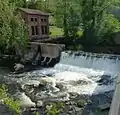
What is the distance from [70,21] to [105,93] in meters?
12.9

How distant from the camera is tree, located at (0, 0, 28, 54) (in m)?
24.9

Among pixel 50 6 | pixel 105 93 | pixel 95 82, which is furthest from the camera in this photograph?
pixel 50 6

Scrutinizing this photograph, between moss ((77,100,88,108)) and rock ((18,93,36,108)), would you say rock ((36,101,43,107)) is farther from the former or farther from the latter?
moss ((77,100,88,108))

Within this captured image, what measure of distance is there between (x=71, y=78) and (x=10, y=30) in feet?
25.8

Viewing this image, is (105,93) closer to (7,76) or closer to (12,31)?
(7,76)

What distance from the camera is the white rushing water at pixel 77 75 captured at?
1773 centimetres

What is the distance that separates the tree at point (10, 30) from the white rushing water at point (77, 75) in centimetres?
405

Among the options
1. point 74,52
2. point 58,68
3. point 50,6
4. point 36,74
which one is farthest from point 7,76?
point 50,6

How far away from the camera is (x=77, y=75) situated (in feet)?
70.1

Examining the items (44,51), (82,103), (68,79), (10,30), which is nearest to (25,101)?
(82,103)

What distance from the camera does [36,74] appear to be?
22.3 metres

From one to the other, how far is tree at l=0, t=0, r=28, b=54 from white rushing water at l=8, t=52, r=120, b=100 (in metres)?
4.05

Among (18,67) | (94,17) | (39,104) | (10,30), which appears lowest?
(18,67)

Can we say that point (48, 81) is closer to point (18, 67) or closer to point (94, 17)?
point (18, 67)
